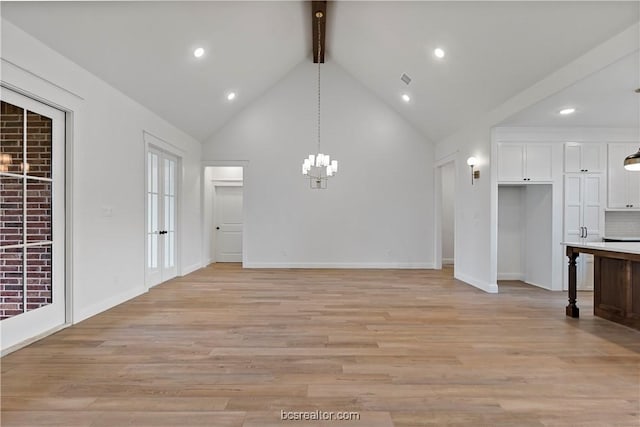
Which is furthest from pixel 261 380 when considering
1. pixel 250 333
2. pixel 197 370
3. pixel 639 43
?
pixel 639 43

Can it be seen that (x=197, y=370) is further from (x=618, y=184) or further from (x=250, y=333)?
(x=618, y=184)

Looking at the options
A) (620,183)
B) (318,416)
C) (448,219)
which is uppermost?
(620,183)

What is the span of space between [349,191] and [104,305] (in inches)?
203

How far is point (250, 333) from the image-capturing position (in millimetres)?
3551

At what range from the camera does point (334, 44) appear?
279 inches

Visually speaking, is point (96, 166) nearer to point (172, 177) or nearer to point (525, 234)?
point (172, 177)

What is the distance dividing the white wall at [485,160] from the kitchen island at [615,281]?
1395 mm

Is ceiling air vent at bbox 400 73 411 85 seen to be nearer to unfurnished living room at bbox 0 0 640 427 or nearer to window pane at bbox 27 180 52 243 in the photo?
unfurnished living room at bbox 0 0 640 427

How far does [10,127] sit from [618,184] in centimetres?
767

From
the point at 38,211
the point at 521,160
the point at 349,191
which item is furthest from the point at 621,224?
the point at 38,211

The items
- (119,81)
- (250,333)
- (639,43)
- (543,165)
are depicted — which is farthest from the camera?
(543,165)

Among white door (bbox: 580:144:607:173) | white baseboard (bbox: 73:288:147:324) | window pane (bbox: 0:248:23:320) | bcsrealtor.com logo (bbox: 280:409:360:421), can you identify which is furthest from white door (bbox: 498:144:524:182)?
window pane (bbox: 0:248:23:320)

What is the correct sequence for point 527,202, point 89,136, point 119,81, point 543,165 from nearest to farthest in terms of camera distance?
point 89,136, point 119,81, point 543,165, point 527,202

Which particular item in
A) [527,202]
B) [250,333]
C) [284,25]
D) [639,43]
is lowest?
[250,333]
